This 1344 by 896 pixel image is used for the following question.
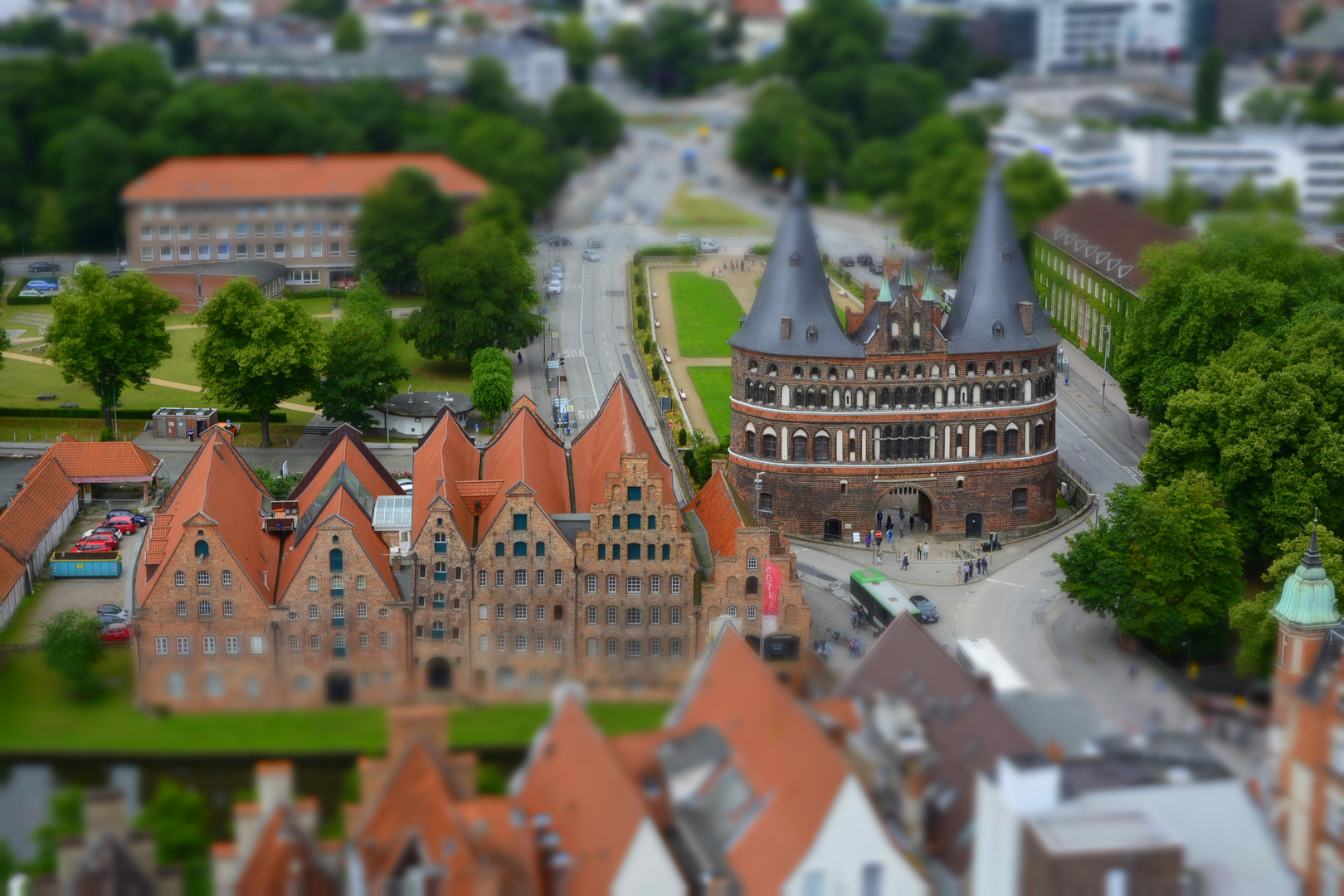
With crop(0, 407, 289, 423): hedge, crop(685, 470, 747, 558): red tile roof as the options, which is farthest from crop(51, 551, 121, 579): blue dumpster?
crop(0, 407, 289, 423): hedge

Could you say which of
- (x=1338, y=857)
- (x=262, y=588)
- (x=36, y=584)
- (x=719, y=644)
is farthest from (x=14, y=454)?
(x=1338, y=857)

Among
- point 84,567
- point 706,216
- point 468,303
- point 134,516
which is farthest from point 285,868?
point 706,216

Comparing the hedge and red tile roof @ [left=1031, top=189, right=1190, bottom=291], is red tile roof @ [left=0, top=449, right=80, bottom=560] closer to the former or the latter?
the hedge

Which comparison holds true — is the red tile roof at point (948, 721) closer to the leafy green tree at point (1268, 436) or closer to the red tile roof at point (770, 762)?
the red tile roof at point (770, 762)

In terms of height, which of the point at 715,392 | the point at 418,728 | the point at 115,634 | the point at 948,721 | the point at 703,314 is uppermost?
the point at 418,728

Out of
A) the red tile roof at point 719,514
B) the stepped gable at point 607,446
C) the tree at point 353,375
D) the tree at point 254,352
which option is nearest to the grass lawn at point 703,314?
the tree at point 353,375

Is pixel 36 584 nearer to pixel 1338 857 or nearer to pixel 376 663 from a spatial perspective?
pixel 376 663

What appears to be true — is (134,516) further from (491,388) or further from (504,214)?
(504,214)
